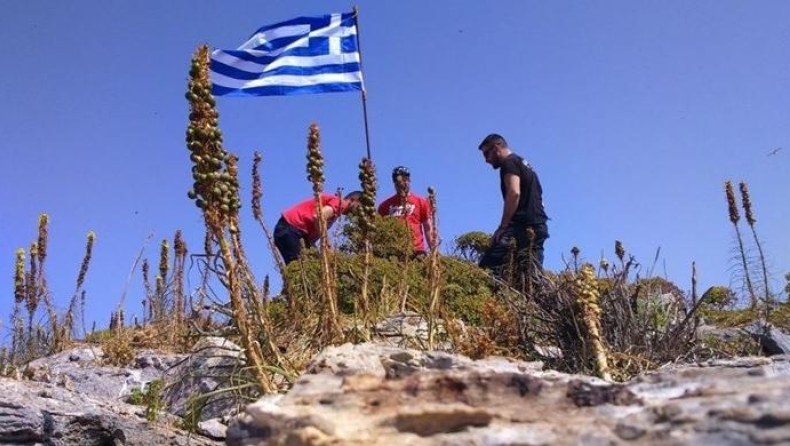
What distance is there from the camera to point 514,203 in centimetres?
794

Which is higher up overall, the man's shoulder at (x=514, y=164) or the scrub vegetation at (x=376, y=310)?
the man's shoulder at (x=514, y=164)

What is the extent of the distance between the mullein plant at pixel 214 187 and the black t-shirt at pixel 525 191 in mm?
5052

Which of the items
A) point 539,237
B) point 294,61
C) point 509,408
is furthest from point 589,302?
point 294,61

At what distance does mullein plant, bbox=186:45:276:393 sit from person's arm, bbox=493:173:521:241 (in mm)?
4894

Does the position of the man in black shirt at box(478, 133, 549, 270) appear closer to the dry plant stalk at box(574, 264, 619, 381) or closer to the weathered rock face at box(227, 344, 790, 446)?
the dry plant stalk at box(574, 264, 619, 381)

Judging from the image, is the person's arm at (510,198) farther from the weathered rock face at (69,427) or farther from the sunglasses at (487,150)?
the weathered rock face at (69,427)

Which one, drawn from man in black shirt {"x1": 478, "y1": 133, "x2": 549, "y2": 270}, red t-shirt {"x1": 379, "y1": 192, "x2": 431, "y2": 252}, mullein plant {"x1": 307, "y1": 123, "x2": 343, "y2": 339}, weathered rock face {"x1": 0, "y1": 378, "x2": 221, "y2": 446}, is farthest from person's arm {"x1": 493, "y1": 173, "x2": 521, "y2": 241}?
weathered rock face {"x1": 0, "y1": 378, "x2": 221, "y2": 446}

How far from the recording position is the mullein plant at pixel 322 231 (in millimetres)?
3584

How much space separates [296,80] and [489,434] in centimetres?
757

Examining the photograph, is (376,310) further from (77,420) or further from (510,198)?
(510,198)

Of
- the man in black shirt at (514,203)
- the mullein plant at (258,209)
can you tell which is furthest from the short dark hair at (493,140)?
the mullein plant at (258,209)

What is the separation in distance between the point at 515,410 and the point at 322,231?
225 centimetres

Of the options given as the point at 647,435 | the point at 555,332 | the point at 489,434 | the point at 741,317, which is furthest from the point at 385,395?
the point at 741,317

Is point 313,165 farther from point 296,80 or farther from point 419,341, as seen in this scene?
point 296,80
